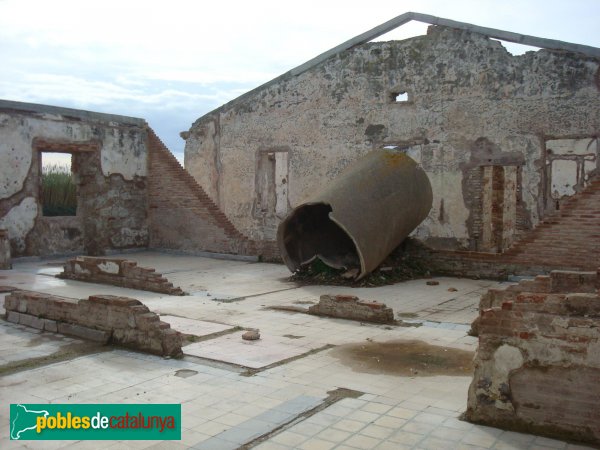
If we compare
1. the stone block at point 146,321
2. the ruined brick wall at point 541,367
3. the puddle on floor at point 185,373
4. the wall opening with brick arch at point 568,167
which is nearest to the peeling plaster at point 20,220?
the stone block at point 146,321

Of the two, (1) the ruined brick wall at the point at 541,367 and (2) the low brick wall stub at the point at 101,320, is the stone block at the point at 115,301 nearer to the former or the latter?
(2) the low brick wall stub at the point at 101,320

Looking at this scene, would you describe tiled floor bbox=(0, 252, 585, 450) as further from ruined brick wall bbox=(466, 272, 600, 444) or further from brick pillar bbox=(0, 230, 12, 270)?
brick pillar bbox=(0, 230, 12, 270)

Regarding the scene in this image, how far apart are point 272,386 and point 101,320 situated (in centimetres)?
229

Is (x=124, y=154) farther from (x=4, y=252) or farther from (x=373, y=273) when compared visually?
(x=373, y=273)

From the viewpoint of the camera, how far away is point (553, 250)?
1076 centimetres

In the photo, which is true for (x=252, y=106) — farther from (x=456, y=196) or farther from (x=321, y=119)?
(x=456, y=196)

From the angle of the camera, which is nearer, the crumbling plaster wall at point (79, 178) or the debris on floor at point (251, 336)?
the debris on floor at point (251, 336)

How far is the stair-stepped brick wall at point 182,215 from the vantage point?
14219 mm

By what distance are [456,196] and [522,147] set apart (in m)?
1.72

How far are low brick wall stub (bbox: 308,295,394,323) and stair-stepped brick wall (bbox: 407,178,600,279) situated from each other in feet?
14.5

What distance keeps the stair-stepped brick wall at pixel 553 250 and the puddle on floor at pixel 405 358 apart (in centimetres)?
528

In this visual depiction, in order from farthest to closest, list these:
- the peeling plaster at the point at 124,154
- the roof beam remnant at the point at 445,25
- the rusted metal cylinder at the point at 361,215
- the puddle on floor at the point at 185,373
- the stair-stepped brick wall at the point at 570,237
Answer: the peeling plaster at the point at 124,154 → the roof beam remnant at the point at 445,25 → the stair-stepped brick wall at the point at 570,237 → the rusted metal cylinder at the point at 361,215 → the puddle on floor at the point at 185,373

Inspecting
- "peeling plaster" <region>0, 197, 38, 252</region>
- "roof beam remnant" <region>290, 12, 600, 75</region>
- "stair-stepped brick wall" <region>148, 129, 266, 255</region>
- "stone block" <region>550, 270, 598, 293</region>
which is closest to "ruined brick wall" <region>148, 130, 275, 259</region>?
"stair-stepped brick wall" <region>148, 129, 266, 255</region>

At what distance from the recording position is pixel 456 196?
44.6 ft
